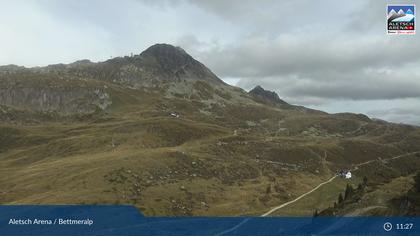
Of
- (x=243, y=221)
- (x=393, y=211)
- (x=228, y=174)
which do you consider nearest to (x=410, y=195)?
(x=393, y=211)

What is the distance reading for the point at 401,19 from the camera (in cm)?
8925

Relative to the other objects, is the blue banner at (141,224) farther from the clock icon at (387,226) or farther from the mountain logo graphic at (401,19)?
the mountain logo graphic at (401,19)

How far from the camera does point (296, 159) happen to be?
195 metres

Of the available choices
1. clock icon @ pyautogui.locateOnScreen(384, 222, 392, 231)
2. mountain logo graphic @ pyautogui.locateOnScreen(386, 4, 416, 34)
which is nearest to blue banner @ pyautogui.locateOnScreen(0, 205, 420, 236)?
clock icon @ pyautogui.locateOnScreen(384, 222, 392, 231)

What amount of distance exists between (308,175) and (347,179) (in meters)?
12.8

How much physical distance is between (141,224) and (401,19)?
6285cm

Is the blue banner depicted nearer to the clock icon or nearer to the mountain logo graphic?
the clock icon

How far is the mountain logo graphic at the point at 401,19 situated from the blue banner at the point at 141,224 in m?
35.3

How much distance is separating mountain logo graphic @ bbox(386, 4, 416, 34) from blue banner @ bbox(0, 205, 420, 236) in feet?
116

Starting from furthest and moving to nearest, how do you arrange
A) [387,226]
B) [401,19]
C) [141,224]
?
[141,224]
[401,19]
[387,226]

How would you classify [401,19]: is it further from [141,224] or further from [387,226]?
[141,224]

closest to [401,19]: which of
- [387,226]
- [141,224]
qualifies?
[387,226]

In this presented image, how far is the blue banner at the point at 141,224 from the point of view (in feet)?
224

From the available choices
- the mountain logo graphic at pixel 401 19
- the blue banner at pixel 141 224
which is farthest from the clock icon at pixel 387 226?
the mountain logo graphic at pixel 401 19
